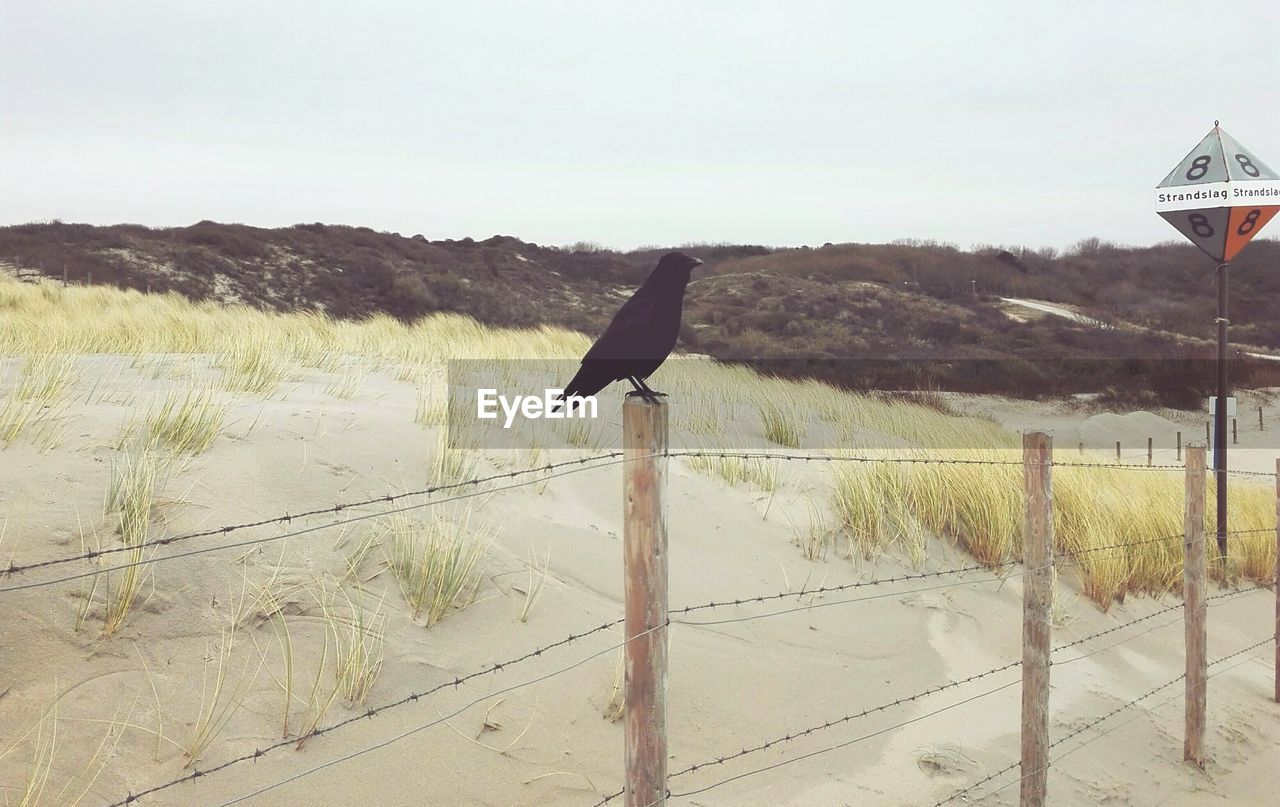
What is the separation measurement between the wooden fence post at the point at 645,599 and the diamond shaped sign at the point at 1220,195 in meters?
7.43

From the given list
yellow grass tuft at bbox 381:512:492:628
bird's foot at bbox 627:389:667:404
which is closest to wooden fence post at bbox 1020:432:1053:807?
bird's foot at bbox 627:389:667:404

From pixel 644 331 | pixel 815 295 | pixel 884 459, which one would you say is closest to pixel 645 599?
pixel 644 331

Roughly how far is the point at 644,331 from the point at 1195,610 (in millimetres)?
3495

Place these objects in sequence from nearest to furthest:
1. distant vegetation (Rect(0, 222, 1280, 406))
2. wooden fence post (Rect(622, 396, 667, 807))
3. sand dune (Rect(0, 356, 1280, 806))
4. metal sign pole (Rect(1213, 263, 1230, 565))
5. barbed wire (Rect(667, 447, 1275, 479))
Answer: wooden fence post (Rect(622, 396, 667, 807))
sand dune (Rect(0, 356, 1280, 806))
barbed wire (Rect(667, 447, 1275, 479))
metal sign pole (Rect(1213, 263, 1230, 565))
distant vegetation (Rect(0, 222, 1280, 406))

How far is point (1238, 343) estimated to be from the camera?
1014 inches

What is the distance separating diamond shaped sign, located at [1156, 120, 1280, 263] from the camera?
7.63 metres

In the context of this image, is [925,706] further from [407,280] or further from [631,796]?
[407,280]

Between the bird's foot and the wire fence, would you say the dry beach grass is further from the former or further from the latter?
the bird's foot

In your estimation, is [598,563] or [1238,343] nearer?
[598,563]

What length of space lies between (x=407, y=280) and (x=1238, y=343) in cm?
2427

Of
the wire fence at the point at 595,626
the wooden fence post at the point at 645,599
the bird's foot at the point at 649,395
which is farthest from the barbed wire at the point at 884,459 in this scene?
the wooden fence post at the point at 645,599

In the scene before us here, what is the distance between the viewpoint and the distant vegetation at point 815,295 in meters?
19.6

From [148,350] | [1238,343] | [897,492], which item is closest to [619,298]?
[1238,343]

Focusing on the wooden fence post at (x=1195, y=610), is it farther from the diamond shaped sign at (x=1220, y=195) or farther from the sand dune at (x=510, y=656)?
the diamond shaped sign at (x=1220, y=195)
